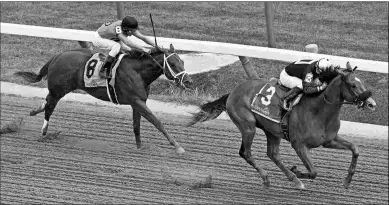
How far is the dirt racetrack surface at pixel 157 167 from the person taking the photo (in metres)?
10.4

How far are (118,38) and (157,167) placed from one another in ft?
5.32

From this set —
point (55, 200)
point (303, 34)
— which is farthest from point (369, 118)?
point (55, 200)

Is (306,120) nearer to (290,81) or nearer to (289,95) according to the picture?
(289,95)

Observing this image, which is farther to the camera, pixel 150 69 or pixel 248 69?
pixel 248 69

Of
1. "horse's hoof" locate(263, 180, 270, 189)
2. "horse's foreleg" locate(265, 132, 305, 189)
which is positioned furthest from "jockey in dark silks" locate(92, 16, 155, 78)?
"horse's hoof" locate(263, 180, 270, 189)

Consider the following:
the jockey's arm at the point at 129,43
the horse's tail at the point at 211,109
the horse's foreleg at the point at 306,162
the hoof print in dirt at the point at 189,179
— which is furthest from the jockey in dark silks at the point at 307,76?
the jockey's arm at the point at 129,43

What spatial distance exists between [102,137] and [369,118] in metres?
3.36

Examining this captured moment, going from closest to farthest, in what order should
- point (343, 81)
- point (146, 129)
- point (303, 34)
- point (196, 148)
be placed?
point (343, 81) < point (196, 148) < point (146, 129) < point (303, 34)

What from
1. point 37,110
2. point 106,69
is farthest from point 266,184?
point 37,110

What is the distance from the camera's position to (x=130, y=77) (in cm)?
1173

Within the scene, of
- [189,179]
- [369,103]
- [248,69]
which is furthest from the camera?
[248,69]

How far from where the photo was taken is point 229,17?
17.2 m

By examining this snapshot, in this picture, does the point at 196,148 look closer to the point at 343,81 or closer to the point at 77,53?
the point at 77,53

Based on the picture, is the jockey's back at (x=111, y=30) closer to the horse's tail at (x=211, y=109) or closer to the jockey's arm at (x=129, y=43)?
the jockey's arm at (x=129, y=43)
